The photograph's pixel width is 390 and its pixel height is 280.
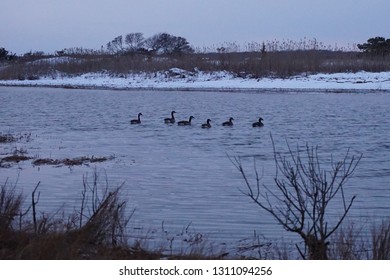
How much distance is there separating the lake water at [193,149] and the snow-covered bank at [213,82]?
250 inches

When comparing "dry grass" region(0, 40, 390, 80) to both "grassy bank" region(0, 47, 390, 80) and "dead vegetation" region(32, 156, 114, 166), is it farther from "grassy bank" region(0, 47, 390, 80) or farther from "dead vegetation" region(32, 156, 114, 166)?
"dead vegetation" region(32, 156, 114, 166)

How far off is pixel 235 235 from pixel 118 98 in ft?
93.2

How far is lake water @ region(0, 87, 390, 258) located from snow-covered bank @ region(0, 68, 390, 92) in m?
6.35

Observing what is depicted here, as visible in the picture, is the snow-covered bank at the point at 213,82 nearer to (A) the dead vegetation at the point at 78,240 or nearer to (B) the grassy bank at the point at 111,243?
(B) the grassy bank at the point at 111,243

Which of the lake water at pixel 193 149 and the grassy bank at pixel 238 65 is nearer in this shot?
the lake water at pixel 193 149

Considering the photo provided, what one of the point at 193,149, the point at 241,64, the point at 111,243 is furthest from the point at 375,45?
the point at 111,243

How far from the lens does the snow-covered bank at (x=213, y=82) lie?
131 ft

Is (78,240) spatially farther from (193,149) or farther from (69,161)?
(193,149)

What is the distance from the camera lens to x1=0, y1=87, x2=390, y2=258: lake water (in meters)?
9.34

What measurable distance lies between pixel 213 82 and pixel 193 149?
93.1ft

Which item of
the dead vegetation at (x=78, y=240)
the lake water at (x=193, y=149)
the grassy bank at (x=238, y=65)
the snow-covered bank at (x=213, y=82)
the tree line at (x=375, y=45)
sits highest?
the tree line at (x=375, y=45)

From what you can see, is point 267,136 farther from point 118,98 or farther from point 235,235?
point 118,98

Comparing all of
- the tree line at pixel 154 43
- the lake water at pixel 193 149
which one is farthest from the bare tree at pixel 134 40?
the lake water at pixel 193 149

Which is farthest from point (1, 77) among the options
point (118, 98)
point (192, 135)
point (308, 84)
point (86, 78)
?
point (192, 135)
